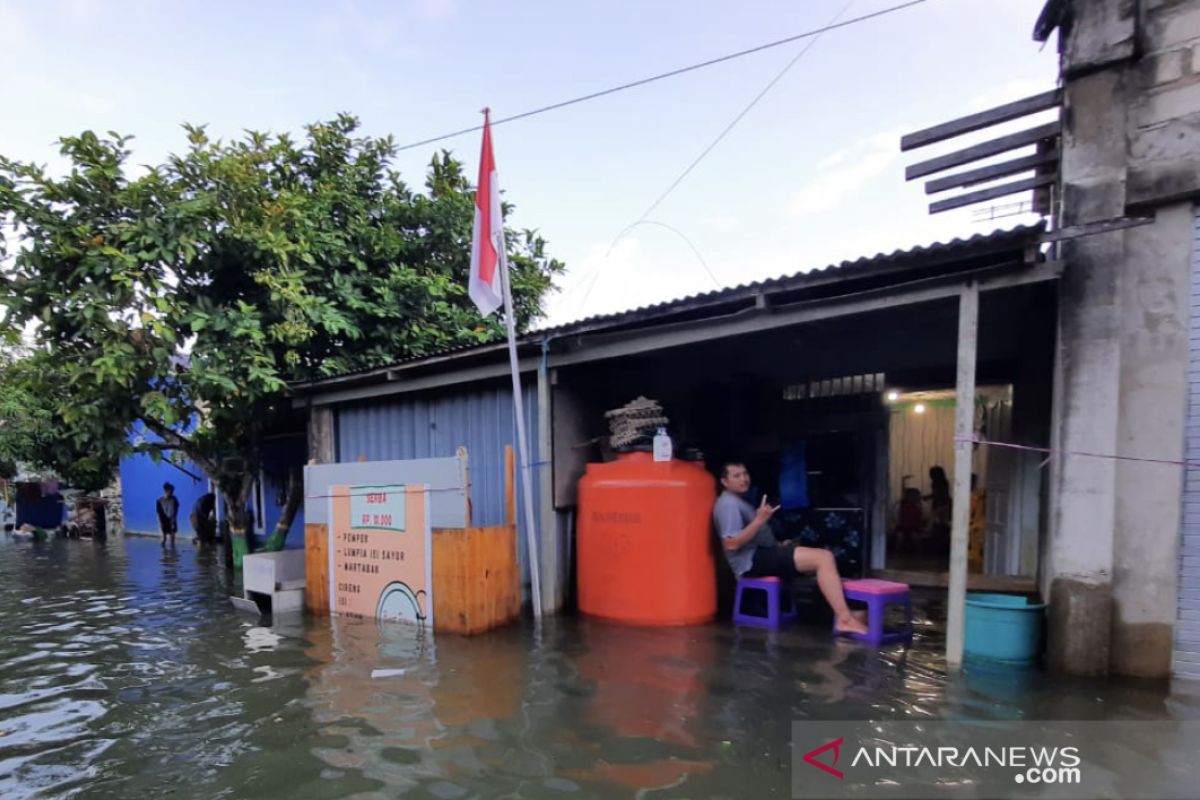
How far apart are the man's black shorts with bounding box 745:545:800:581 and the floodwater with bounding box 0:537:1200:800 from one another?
50 centimetres

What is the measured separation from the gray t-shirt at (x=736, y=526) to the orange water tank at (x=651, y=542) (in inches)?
9.5

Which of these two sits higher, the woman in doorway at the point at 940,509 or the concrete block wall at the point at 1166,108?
the concrete block wall at the point at 1166,108

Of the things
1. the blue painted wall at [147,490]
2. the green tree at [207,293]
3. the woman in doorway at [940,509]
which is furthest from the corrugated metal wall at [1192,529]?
the blue painted wall at [147,490]

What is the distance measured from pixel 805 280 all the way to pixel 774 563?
240 centimetres

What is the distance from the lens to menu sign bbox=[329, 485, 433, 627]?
6.22 metres

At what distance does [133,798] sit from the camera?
3.26 meters

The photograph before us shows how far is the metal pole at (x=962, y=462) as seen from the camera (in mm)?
4434

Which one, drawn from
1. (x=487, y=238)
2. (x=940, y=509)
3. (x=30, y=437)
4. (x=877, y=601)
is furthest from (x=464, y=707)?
(x=30, y=437)

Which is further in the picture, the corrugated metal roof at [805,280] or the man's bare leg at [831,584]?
the man's bare leg at [831,584]

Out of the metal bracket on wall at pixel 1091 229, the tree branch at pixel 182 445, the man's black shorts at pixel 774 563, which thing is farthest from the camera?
the tree branch at pixel 182 445

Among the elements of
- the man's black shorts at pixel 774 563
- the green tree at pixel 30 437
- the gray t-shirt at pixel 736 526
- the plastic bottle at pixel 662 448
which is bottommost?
the man's black shorts at pixel 774 563

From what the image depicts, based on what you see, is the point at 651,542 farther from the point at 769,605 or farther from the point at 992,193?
the point at 992,193

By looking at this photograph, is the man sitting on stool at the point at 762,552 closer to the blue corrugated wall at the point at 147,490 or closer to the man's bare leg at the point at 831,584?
the man's bare leg at the point at 831,584

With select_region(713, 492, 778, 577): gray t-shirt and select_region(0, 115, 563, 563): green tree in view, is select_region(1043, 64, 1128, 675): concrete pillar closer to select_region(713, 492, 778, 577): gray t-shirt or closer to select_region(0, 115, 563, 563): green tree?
select_region(713, 492, 778, 577): gray t-shirt
